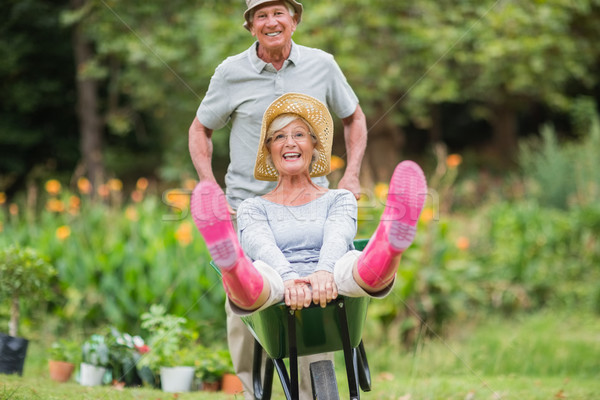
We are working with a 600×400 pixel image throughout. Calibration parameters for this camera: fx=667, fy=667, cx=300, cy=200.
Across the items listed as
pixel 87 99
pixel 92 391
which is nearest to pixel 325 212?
pixel 92 391

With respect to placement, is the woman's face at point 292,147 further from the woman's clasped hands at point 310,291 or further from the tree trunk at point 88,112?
the tree trunk at point 88,112

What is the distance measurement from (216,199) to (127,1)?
26.1ft

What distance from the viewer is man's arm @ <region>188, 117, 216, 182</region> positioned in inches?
119

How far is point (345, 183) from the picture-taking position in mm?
2961

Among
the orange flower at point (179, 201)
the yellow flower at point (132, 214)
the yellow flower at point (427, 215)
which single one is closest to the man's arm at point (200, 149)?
the orange flower at point (179, 201)

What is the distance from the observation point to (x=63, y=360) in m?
3.96

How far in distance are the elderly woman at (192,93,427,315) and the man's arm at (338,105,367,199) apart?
0.71 ft

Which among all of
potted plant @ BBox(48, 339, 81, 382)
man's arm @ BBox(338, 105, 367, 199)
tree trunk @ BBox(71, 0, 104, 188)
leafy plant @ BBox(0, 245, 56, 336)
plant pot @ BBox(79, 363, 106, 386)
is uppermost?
tree trunk @ BBox(71, 0, 104, 188)

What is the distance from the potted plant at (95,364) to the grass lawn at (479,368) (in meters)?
0.07

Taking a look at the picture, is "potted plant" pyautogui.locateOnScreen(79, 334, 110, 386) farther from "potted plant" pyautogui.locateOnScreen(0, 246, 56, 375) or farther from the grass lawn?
"potted plant" pyautogui.locateOnScreen(0, 246, 56, 375)

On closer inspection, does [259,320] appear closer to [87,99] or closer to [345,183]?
[345,183]

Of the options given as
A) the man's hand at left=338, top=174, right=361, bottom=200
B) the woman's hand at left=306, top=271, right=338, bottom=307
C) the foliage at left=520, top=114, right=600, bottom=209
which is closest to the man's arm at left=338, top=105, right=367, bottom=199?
the man's hand at left=338, top=174, right=361, bottom=200

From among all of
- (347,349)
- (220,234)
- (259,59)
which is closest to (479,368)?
(347,349)

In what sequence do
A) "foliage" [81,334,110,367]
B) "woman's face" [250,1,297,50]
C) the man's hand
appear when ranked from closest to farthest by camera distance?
"woman's face" [250,1,297,50]
the man's hand
"foliage" [81,334,110,367]
